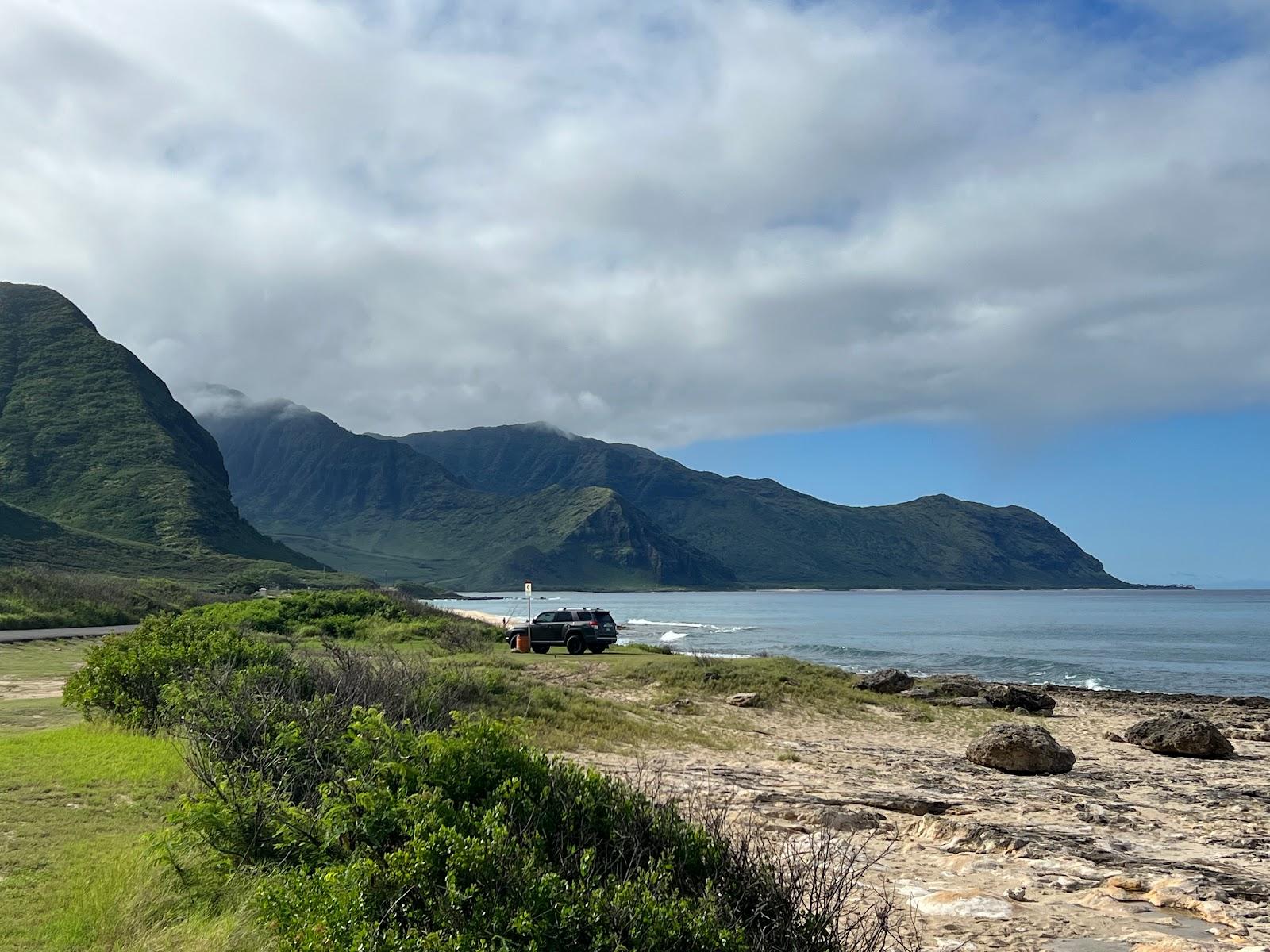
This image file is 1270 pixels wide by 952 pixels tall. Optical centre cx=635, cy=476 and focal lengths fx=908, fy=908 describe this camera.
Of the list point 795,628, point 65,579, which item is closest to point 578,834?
point 65,579

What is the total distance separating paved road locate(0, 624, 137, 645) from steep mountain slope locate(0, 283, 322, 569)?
7060 centimetres

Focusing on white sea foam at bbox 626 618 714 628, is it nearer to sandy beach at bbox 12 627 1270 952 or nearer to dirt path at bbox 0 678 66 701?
sandy beach at bbox 12 627 1270 952

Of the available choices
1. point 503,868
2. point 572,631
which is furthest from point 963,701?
point 503,868

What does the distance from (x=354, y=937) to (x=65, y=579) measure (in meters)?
48.2

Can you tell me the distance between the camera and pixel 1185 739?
61.2 ft

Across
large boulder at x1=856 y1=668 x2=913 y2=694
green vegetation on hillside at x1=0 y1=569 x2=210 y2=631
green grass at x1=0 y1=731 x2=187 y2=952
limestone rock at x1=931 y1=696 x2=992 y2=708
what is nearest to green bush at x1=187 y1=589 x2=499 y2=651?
green vegetation on hillside at x1=0 y1=569 x2=210 y2=631

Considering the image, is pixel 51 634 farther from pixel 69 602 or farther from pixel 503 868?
pixel 503 868

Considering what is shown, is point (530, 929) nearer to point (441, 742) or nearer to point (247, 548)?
point (441, 742)

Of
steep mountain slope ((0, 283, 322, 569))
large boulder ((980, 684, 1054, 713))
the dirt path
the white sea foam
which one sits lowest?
the white sea foam

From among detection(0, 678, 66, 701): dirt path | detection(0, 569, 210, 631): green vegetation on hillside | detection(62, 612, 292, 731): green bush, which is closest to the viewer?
detection(62, 612, 292, 731): green bush

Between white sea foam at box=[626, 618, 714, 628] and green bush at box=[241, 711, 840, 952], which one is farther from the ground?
green bush at box=[241, 711, 840, 952]

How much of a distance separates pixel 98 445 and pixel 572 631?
11235 cm

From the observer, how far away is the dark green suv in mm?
32531

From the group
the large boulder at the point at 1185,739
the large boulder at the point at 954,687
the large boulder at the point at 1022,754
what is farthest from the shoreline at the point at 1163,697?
the large boulder at the point at 1022,754
